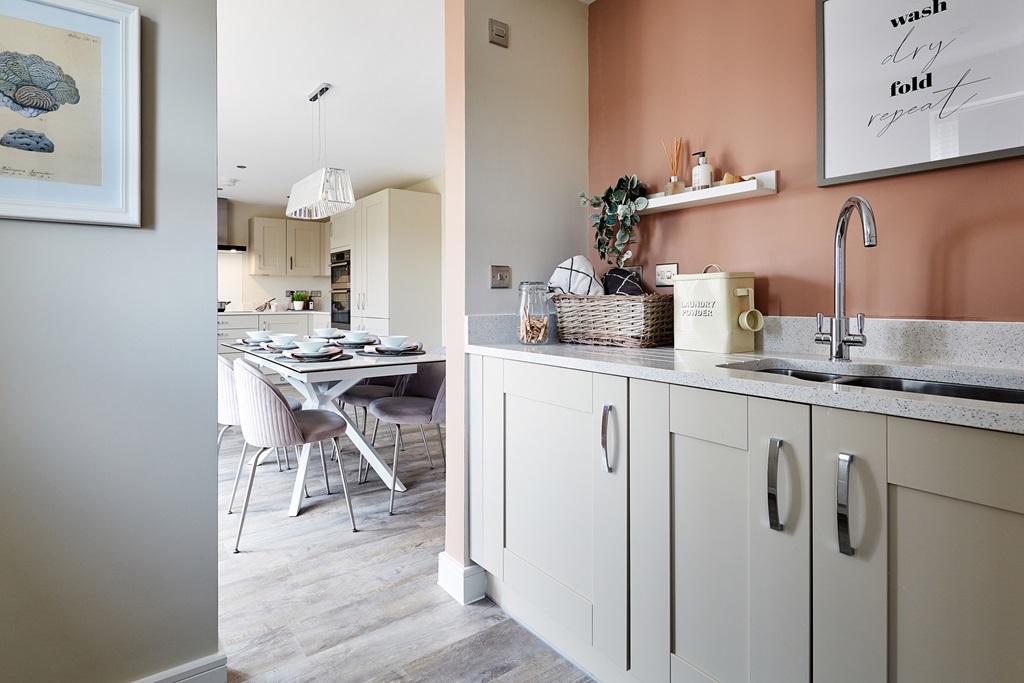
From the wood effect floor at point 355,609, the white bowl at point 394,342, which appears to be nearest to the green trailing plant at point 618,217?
the wood effect floor at point 355,609

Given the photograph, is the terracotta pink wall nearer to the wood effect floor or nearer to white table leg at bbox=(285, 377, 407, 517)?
the wood effect floor

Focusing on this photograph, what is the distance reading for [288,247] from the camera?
7824 mm

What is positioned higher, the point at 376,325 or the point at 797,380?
the point at 376,325

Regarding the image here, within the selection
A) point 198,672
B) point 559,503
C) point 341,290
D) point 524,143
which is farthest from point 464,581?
point 341,290

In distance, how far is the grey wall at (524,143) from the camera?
2.01 metres

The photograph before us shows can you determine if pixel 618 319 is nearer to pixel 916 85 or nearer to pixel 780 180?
pixel 780 180

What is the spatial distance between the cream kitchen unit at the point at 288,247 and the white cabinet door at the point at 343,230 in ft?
2.31

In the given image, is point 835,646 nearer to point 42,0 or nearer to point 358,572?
point 358,572

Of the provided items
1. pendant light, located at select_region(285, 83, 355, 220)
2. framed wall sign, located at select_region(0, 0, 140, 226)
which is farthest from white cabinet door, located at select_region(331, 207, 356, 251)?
framed wall sign, located at select_region(0, 0, 140, 226)

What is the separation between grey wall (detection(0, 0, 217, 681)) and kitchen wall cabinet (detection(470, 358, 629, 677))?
0.85 m

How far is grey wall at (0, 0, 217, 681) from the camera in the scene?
1.31m

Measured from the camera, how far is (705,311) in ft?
5.52

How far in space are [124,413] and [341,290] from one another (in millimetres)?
5945

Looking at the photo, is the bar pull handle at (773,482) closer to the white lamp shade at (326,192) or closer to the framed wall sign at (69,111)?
the framed wall sign at (69,111)
